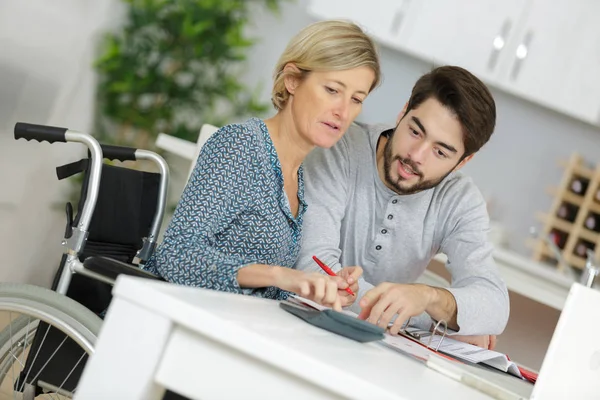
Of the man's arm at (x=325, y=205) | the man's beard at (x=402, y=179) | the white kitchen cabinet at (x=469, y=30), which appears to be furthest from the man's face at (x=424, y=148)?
the white kitchen cabinet at (x=469, y=30)

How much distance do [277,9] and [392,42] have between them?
685mm

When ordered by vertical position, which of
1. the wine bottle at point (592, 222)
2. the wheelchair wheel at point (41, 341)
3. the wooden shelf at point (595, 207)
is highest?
the wooden shelf at point (595, 207)

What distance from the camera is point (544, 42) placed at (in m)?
4.36

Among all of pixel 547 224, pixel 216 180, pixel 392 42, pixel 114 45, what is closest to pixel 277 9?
pixel 392 42

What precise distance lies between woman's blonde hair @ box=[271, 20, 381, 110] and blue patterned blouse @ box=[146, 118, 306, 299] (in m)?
0.15

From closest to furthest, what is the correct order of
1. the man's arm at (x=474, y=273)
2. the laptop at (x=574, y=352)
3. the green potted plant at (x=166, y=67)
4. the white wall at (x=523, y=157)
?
1. the laptop at (x=574, y=352)
2. the man's arm at (x=474, y=273)
3. the green potted plant at (x=166, y=67)
4. the white wall at (x=523, y=157)

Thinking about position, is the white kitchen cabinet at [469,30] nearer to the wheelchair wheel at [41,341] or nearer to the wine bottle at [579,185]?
the wine bottle at [579,185]

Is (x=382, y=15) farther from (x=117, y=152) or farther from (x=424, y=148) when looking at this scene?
(x=117, y=152)

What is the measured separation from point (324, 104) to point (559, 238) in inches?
119

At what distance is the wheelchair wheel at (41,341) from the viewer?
1.52 metres

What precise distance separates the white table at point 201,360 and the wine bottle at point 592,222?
11.9 feet

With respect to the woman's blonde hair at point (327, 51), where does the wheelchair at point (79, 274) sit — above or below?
below

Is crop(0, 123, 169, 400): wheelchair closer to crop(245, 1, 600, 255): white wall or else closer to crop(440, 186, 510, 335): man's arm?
crop(440, 186, 510, 335): man's arm

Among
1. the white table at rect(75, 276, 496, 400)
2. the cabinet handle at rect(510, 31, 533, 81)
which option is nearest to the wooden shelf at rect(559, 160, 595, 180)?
the cabinet handle at rect(510, 31, 533, 81)
